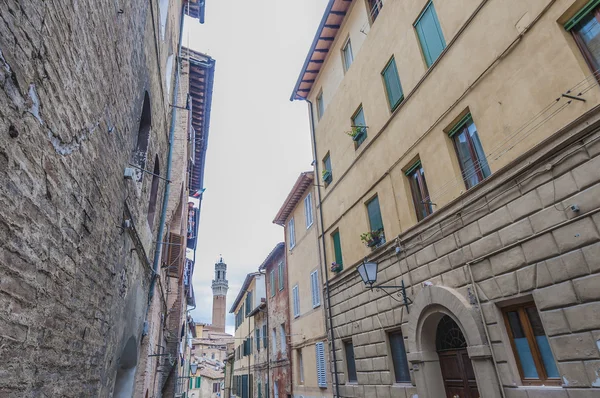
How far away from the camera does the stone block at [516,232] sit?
4.99m

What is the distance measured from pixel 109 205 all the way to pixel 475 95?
567 cm

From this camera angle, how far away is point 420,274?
716 centimetres

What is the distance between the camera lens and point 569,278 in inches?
174

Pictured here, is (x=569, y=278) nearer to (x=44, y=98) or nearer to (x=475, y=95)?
(x=475, y=95)

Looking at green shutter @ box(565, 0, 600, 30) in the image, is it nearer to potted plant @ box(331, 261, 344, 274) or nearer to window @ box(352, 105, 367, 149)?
window @ box(352, 105, 367, 149)

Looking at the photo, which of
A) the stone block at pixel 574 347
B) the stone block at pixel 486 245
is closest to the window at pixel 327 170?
the stone block at pixel 486 245

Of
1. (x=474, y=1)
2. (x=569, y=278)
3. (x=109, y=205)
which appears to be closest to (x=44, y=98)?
(x=109, y=205)

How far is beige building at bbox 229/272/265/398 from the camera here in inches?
981

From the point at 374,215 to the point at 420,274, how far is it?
2.48 m

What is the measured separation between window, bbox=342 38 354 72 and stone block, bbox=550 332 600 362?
9.42 metres

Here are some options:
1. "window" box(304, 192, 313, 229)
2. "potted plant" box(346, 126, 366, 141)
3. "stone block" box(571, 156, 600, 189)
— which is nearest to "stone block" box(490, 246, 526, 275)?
"stone block" box(571, 156, 600, 189)

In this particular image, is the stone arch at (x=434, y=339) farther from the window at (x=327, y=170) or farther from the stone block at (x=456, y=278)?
the window at (x=327, y=170)

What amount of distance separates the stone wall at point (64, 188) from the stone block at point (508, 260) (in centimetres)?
521

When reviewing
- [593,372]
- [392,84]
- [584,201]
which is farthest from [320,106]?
[593,372]
